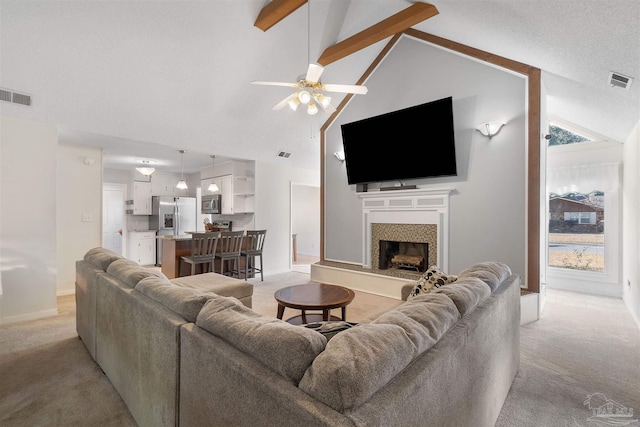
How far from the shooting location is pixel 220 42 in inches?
141

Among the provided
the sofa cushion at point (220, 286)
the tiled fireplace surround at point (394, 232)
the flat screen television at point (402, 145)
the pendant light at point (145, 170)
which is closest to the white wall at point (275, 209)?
the tiled fireplace surround at point (394, 232)

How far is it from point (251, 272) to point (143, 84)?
3443 millimetres

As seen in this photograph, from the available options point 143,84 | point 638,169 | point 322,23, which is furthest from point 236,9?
point 638,169

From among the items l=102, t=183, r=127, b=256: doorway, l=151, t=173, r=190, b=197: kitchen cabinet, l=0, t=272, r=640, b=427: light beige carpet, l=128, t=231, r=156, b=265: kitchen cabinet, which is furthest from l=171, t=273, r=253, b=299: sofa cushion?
l=102, t=183, r=127, b=256: doorway

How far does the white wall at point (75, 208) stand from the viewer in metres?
4.54

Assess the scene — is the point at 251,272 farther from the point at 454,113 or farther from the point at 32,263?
the point at 454,113

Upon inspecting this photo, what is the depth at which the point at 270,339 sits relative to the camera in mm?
1008

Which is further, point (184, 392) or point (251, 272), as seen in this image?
point (251, 272)

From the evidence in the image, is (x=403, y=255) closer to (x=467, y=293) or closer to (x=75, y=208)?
(x=467, y=293)

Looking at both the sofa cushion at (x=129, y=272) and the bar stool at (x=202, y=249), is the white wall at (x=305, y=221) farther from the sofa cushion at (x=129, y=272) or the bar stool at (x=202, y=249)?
the sofa cushion at (x=129, y=272)

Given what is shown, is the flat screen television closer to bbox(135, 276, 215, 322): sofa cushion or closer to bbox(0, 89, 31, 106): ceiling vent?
bbox(135, 276, 215, 322): sofa cushion

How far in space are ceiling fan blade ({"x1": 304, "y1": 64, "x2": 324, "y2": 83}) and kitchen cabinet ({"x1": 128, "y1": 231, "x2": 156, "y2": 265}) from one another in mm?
5984

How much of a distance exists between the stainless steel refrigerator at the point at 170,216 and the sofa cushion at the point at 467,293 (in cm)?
657

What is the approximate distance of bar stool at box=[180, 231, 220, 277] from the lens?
457 cm
